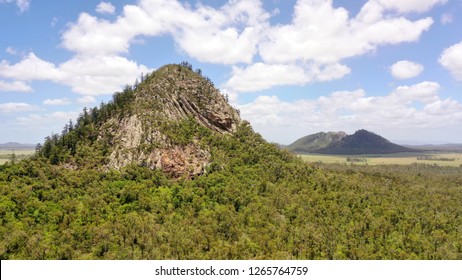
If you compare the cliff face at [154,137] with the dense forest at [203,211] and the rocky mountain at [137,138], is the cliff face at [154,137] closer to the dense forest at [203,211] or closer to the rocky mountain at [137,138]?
the rocky mountain at [137,138]

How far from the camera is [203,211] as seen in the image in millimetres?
136500

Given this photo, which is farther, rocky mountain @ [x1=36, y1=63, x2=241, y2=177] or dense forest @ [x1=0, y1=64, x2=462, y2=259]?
rocky mountain @ [x1=36, y1=63, x2=241, y2=177]

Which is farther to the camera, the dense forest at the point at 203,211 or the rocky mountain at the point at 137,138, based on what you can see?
the rocky mountain at the point at 137,138

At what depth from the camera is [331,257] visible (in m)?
114

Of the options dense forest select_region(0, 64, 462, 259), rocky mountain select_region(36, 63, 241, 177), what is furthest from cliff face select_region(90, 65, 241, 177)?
dense forest select_region(0, 64, 462, 259)

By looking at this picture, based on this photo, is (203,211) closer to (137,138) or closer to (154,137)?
(154,137)

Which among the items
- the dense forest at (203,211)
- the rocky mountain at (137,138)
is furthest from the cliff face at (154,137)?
the dense forest at (203,211)

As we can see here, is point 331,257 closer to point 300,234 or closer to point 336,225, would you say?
point 300,234

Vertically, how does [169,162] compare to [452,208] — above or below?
above

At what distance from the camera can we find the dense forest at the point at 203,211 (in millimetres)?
110375

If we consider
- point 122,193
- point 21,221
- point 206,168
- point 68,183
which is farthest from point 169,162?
point 21,221

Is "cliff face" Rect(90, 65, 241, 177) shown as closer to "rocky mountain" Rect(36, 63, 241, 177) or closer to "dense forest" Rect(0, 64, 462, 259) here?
"rocky mountain" Rect(36, 63, 241, 177)

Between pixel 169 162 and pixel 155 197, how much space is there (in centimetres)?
2420

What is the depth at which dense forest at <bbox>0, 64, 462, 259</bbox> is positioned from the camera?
110375mm
